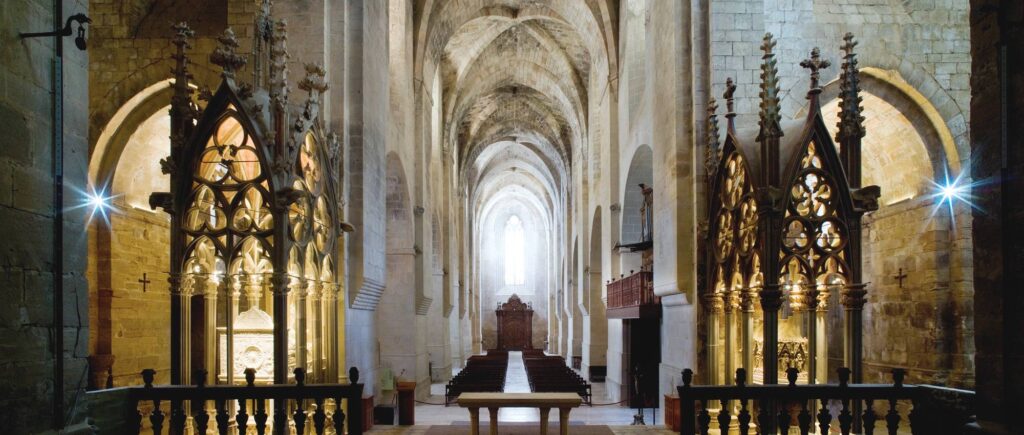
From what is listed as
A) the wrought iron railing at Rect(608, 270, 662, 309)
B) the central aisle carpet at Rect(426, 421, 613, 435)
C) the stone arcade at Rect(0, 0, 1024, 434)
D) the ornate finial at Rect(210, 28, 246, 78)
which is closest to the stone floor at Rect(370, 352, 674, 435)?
the stone arcade at Rect(0, 0, 1024, 434)

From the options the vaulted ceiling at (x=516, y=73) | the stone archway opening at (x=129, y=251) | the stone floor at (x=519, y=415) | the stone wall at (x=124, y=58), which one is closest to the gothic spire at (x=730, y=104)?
the stone floor at (x=519, y=415)

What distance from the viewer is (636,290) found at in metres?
13.9

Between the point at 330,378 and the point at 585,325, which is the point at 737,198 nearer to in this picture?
the point at 330,378

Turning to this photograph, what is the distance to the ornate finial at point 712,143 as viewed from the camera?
375 inches

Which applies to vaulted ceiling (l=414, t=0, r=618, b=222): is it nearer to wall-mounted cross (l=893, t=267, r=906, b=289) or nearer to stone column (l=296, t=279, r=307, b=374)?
wall-mounted cross (l=893, t=267, r=906, b=289)

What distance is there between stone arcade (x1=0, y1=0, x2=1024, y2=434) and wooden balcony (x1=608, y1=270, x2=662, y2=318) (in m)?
0.06

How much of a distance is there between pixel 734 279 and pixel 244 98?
5.53 m

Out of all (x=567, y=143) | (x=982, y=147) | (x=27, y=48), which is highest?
(x=567, y=143)

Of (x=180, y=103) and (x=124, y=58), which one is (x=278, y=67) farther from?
(x=124, y=58)

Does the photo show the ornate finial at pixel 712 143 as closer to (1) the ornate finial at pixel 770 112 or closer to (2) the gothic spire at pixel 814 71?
(1) the ornate finial at pixel 770 112

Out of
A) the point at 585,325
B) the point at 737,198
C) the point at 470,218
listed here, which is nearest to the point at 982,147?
the point at 737,198

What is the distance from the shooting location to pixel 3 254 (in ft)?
12.6

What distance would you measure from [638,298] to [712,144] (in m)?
4.67

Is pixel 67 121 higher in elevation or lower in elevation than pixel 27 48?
lower
